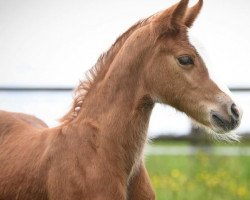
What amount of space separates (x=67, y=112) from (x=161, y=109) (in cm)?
78

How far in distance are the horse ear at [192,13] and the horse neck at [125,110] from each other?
0.51 m

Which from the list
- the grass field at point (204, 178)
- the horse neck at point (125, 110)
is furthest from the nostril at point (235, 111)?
the grass field at point (204, 178)

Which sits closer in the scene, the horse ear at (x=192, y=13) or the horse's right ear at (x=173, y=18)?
the horse's right ear at (x=173, y=18)

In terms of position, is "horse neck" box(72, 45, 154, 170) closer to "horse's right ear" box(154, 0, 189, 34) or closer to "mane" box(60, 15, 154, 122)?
Result: "mane" box(60, 15, 154, 122)

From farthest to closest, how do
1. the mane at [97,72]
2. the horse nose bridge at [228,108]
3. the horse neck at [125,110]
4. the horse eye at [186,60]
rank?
the mane at [97,72]
the horse neck at [125,110]
the horse eye at [186,60]
the horse nose bridge at [228,108]

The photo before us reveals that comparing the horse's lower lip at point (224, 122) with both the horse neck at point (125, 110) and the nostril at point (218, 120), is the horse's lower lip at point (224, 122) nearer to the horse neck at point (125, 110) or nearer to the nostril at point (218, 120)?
the nostril at point (218, 120)

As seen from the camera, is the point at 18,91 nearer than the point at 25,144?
No

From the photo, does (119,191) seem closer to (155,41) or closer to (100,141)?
(100,141)

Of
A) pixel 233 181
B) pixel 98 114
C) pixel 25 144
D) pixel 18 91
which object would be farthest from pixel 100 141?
pixel 18 91

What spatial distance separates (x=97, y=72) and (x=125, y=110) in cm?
46

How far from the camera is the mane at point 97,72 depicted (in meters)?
6.86

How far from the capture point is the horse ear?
6.75 meters

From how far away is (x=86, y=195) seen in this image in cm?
645

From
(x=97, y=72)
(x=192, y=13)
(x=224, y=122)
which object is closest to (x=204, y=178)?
(x=97, y=72)
